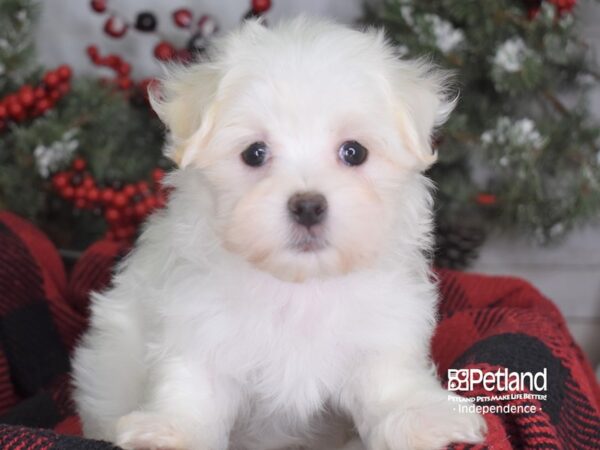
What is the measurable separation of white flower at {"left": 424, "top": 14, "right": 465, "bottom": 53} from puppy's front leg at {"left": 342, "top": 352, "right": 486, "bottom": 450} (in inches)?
61.3

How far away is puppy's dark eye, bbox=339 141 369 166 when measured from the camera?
6.12 ft

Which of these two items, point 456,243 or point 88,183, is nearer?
point 88,183

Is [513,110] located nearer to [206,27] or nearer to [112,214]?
[206,27]

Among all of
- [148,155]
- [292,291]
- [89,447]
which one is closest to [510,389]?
[292,291]

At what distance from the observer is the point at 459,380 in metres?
2.07

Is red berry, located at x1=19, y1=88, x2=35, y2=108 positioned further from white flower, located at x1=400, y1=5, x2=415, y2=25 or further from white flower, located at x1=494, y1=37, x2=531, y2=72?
white flower, located at x1=494, y1=37, x2=531, y2=72

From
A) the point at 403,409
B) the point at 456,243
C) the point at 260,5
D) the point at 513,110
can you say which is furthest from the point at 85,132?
the point at 403,409

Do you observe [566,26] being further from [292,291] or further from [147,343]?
[147,343]

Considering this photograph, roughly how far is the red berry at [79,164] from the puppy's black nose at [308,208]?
6.18 feet

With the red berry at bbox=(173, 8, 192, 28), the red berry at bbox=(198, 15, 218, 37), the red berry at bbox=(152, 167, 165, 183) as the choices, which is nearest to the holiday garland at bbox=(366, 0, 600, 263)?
the red berry at bbox=(198, 15, 218, 37)

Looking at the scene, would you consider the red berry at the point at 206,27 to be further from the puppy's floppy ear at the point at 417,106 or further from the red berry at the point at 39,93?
the puppy's floppy ear at the point at 417,106

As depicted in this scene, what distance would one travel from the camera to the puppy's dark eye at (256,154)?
1.84 m

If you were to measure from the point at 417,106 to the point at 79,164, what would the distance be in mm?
1836

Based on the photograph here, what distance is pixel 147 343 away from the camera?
2.09 m
